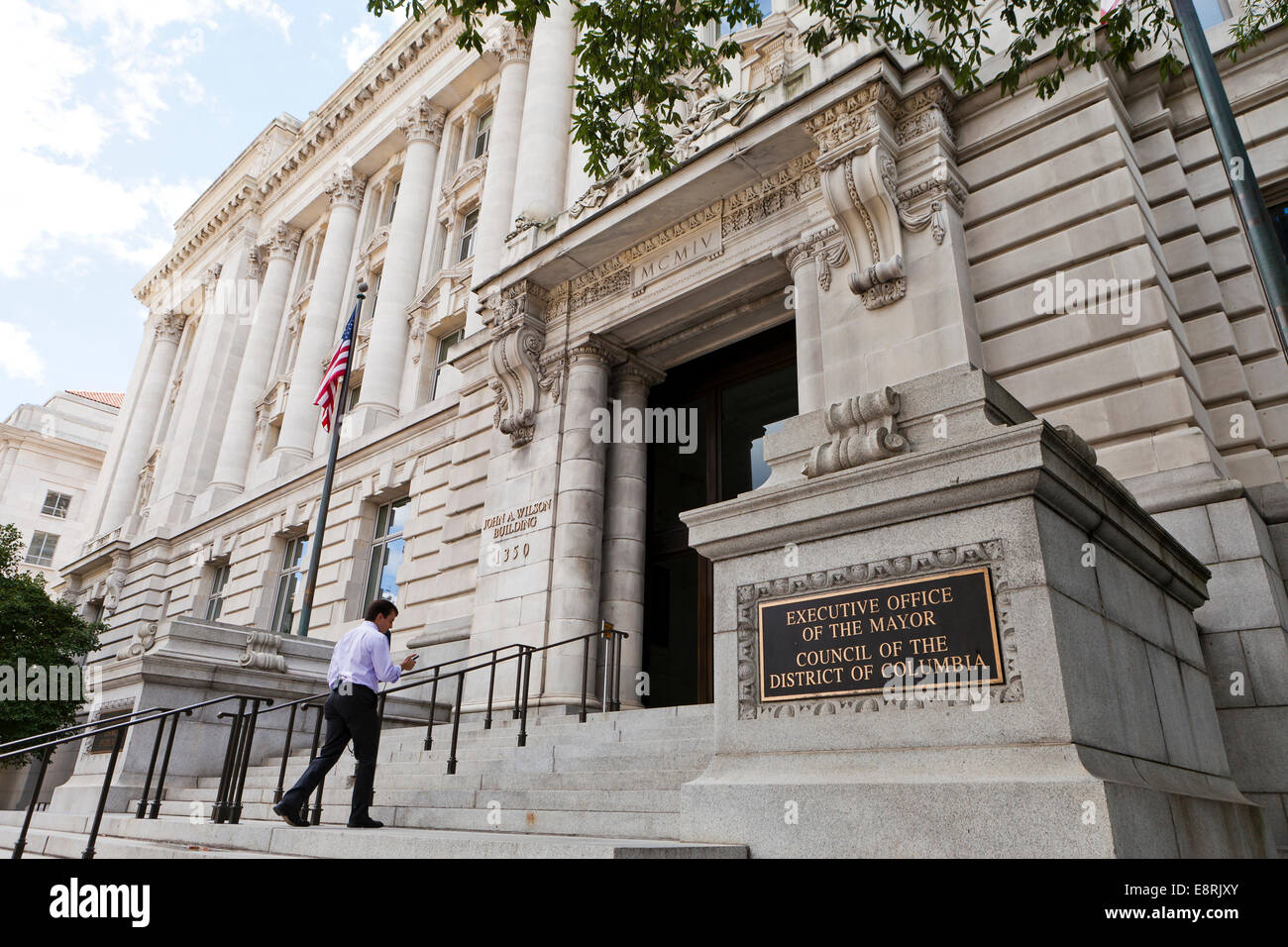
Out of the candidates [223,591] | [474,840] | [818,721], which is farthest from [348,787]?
[223,591]

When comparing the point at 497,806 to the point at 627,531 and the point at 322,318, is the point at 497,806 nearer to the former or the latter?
the point at 627,531

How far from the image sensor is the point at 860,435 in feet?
17.9

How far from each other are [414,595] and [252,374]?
19.4 m

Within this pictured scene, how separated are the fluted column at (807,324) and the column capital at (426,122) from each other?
847 inches

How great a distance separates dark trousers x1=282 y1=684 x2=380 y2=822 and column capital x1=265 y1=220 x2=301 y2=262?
109ft

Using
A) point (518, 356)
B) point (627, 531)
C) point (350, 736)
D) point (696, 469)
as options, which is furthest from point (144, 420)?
point (350, 736)

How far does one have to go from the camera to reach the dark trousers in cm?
699

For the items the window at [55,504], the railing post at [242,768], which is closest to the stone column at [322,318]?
the railing post at [242,768]

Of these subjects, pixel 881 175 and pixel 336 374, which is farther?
pixel 336 374

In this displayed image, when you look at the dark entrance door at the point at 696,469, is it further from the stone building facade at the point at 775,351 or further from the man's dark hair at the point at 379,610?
the man's dark hair at the point at 379,610

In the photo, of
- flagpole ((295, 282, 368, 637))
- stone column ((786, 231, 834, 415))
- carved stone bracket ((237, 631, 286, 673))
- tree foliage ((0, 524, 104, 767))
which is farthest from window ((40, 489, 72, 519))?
stone column ((786, 231, 834, 415))

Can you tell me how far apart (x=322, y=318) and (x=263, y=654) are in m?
19.4

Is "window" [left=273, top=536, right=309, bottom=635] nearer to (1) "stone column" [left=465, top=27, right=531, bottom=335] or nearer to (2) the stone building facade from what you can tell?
(2) the stone building facade

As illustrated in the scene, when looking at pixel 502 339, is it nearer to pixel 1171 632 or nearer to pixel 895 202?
pixel 895 202
